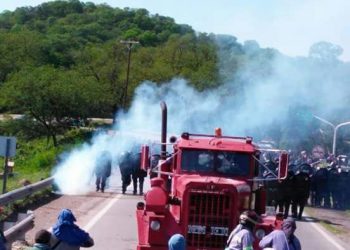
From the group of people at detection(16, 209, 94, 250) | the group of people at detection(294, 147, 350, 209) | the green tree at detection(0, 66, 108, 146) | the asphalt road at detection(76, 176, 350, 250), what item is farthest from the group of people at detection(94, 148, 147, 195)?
the green tree at detection(0, 66, 108, 146)

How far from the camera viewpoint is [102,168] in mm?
28688

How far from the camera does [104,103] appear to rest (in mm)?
58438

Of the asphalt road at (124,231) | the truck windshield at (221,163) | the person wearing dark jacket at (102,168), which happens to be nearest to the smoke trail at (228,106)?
the person wearing dark jacket at (102,168)

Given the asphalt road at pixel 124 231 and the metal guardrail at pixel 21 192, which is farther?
the asphalt road at pixel 124 231

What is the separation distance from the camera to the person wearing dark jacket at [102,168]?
28.7 meters

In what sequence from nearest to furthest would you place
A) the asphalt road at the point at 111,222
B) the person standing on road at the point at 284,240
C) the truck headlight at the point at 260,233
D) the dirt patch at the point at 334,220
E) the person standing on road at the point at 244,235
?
the person standing on road at the point at 244,235, the person standing on road at the point at 284,240, the truck headlight at the point at 260,233, the asphalt road at the point at 111,222, the dirt patch at the point at 334,220

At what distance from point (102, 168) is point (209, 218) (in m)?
15.5

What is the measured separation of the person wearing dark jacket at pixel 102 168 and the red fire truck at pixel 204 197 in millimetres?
13958

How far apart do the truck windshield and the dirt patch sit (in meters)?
6.49

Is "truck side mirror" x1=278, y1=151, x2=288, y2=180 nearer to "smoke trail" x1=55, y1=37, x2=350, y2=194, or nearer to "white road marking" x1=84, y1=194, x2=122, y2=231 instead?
"white road marking" x1=84, y1=194, x2=122, y2=231

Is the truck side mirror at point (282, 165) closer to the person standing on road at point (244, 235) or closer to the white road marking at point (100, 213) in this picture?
the person standing on road at point (244, 235)

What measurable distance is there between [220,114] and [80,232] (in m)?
20.9

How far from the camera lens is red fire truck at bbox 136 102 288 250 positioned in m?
13.4

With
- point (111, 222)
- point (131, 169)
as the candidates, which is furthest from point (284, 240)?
point (131, 169)
